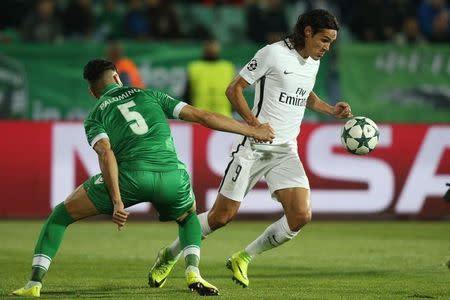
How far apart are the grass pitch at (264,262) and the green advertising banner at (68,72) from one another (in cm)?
291

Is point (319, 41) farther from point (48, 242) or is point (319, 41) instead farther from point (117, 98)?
point (48, 242)

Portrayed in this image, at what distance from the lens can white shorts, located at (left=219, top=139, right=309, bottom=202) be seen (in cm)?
919

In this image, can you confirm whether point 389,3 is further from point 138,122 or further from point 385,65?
point 138,122

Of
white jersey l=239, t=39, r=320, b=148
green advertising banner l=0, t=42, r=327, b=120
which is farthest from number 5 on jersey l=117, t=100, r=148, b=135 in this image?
green advertising banner l=0, t=42, r=327, b=120

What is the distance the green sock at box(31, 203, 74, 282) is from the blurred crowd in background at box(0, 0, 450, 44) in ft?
33.2

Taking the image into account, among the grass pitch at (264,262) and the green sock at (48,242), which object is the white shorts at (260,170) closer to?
the grass pitch at (264,262)

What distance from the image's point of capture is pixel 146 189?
797 centimetres

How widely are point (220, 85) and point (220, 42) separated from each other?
163 cm

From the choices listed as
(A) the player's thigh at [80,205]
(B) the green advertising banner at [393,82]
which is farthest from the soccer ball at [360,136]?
(B) the green advertising banner at [393,82]

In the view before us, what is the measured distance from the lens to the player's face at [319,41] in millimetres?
9047

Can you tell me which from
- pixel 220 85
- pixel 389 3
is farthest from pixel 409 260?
pixel 389 3

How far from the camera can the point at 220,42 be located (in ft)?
60.4

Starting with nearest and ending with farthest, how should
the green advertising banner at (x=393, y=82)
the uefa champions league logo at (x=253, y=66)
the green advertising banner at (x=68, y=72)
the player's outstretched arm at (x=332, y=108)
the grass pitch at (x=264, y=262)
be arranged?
the grass pitch at (x=264, y=262) → the uefa champions league logo at (x=253, y=66) → the player's outstretched arm at (x=332, y=108) → the green advertising banner at (x=68, y=72) → the green advertising banner at (x=393, y=82)

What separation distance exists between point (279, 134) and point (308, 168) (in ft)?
20.2
